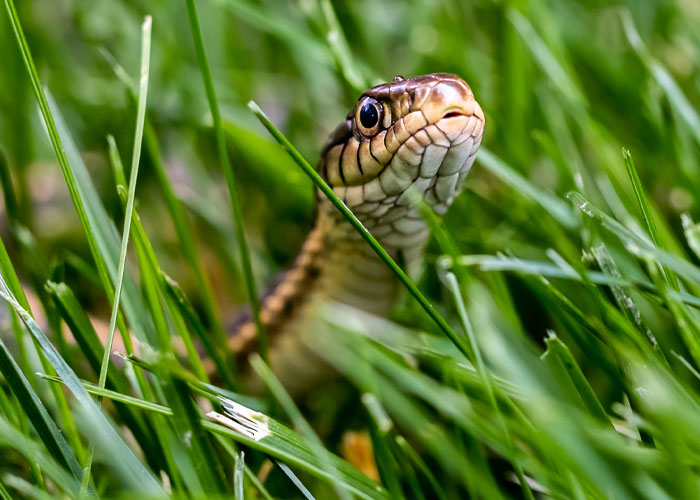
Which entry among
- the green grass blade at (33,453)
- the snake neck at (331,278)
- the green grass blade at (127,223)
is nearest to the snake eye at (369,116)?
the snake neck at (331,278)

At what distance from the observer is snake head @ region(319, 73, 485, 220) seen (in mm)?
788

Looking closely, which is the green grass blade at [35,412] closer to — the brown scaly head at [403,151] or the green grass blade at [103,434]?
the green grass blade at [103,434]

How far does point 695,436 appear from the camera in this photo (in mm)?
497

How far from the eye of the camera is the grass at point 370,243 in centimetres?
61

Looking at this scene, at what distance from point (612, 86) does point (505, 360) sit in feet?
3.62

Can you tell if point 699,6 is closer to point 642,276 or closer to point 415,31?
point 415,31

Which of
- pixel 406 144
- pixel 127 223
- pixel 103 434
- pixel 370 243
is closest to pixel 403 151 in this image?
pixel 406 144

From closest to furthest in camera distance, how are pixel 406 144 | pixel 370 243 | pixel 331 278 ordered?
pixel 370 243 → pixel 406 144 → pixel 331 278

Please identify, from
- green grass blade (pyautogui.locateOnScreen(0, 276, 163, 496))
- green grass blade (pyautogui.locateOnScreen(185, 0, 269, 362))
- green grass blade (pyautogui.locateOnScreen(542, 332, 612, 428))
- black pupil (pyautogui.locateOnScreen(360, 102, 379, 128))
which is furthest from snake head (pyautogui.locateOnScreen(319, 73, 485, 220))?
green grass blade (pyautogui.locateOnScreen(0, 276, 163, 496))

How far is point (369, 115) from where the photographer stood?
0.87 meters

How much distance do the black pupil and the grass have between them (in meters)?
0.17

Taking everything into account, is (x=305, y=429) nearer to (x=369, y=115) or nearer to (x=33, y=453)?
(x=33, y=453)

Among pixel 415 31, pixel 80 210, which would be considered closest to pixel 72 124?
pixel 415 31

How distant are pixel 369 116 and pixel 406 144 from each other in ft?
0.26
